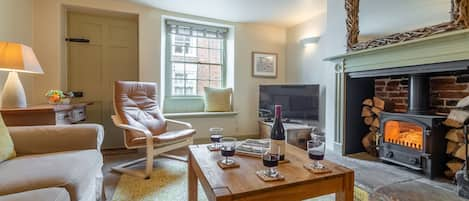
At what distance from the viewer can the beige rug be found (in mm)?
1840

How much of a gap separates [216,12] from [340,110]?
220cm

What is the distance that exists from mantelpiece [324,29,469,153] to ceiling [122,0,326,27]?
3.76 feet

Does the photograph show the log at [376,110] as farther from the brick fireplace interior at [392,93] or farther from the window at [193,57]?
the window at [193,57]

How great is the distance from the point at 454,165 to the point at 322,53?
6.75 ft

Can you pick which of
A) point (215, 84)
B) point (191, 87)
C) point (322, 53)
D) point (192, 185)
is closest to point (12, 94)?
point (192, 185)

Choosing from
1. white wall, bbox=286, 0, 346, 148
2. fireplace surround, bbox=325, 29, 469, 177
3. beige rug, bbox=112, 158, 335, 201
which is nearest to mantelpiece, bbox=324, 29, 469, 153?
fireplace surround, bbox=325, 29, 469, 177

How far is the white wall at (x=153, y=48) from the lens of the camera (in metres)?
2.78

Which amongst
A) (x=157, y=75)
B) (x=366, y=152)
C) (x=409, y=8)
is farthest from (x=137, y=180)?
(x=409, y=8)

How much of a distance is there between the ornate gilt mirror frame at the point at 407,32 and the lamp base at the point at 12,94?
309cm

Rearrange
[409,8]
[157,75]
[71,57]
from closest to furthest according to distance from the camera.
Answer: [409,8]
[71,57]
[157,75]

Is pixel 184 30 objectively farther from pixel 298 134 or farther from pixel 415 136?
pixel 415 136

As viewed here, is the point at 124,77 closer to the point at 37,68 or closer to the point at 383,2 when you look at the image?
the point at 37,68

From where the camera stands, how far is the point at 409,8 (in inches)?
75.0

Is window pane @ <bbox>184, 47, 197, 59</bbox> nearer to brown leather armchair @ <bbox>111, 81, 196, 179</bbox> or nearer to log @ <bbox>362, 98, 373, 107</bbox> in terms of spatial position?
brown leather armchair @ <bbox>111, 81, 196, 179</bbox>
